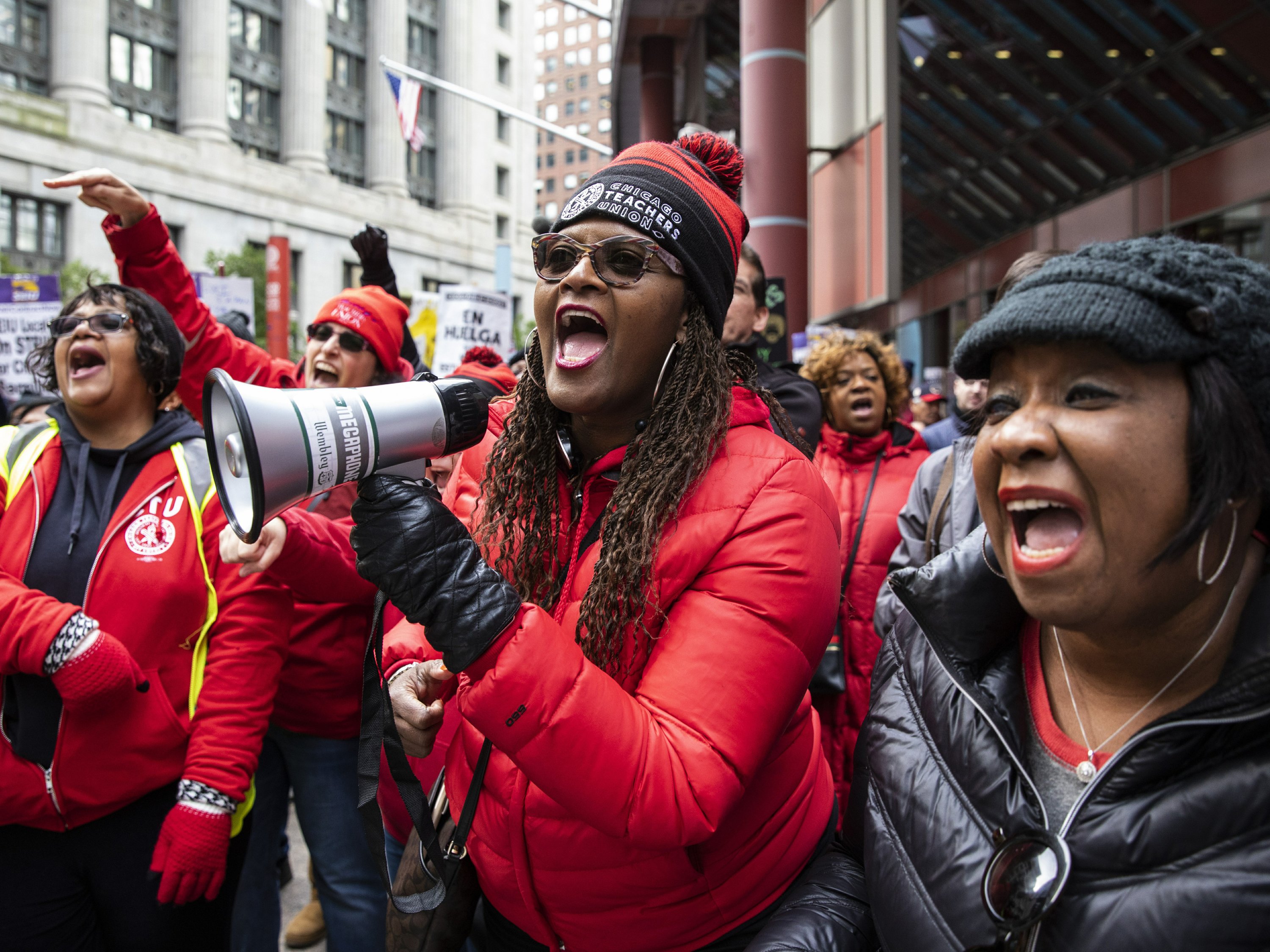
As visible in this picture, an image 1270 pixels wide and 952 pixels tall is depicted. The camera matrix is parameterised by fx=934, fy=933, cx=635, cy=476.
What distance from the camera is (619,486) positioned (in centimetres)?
168

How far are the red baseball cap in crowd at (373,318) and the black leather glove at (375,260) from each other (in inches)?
28.7

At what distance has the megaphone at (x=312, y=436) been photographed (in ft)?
4.52

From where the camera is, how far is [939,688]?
149cm

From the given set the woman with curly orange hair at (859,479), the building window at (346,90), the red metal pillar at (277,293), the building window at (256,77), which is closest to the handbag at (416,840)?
the woman with curly orange hair at (859,479)

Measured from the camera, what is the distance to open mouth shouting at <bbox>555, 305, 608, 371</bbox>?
172 centimetres

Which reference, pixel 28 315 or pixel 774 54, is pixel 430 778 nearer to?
pixel 28 315

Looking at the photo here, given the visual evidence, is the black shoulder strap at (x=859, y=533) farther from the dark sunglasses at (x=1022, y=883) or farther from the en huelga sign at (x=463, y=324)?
the en huelga sign at (x=463, y=324)

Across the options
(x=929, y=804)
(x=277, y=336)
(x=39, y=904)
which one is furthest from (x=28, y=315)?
(x=277, y=336)

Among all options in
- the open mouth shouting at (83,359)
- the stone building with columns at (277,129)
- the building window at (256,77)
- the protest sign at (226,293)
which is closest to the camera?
the open mouth shouting at (83,359)

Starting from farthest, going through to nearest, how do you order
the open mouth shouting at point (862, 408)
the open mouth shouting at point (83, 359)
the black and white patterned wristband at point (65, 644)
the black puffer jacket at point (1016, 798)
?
1. the open mouth shouting at point (862, 408)
2. the open mouth shouting at point (83, 359)
3. the black and white patterned wristband at point (65, 644)
4. the black puffer jacket at point (1016, 798)

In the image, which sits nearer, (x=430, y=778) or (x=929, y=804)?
(x=929, y=804)

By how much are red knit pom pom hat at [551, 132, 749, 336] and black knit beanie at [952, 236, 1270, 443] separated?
73cm

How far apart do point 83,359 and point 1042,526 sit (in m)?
2.66

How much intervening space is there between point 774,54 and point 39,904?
8.10 meters
